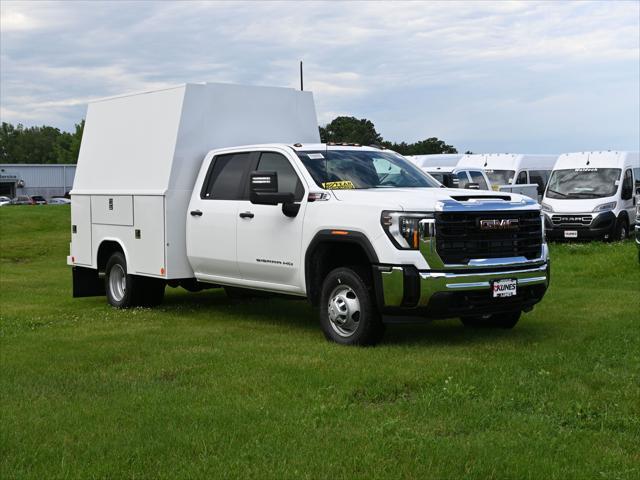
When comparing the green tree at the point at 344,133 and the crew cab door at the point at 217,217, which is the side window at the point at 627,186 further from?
the crew cab door at the point at 217,217

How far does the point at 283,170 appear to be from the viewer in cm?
1014

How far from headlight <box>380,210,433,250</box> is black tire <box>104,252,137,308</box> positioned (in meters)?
4.82

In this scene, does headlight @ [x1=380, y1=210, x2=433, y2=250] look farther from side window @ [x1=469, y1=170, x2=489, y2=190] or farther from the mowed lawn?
side window @ [x1=469, y1=170, x2=489, y2=190]

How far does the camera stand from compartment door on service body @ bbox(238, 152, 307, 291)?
31.9 feet

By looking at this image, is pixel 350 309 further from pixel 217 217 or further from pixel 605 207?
pixel 605 207

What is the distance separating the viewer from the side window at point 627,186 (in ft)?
79.3

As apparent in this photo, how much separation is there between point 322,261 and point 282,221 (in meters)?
0.67

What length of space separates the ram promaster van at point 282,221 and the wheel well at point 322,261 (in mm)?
13

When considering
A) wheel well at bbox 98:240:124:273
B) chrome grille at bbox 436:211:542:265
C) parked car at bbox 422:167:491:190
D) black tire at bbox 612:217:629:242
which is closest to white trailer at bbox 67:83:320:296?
wheel well at bbox 98:240:124:273

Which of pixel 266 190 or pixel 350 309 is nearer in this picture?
pixel 350 309

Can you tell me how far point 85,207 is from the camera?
519 inches

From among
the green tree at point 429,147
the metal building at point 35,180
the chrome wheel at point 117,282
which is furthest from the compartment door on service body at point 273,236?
the metal building at point 35,180

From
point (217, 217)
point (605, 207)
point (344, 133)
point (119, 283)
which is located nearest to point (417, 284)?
point (217, 217)

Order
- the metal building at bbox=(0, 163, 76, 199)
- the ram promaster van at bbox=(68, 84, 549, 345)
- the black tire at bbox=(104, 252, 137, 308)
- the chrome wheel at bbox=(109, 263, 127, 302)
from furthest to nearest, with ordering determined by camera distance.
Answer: the metal building at bbox=(0, 163, 76, 199)
the chrome wheel at bbox=(109, 263, 127, 302)
the black tire at bbox=(104, 252, 137, 308)
the ram promaster van at bbox=(68, 84, 549, 345)
